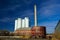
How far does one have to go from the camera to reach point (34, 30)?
108ft

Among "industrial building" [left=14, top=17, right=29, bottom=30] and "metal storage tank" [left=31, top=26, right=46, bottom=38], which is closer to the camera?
"metal storage tank" [left=31, top=26, right=46, bottom=38]

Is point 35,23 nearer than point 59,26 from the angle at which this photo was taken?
No

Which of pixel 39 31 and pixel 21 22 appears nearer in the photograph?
pixel 39 31

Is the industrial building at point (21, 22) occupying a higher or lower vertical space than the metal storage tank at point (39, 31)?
higher

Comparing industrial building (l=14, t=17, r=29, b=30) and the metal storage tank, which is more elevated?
industrial building (l=14, t=17, r=29, b=30)

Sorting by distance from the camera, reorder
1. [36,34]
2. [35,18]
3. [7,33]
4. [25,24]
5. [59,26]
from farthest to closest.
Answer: [25,24], [35,18], [7,33], [36,34], [59,26]

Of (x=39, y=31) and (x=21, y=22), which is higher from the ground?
(x=21, y=22)

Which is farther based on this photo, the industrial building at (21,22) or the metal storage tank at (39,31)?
the industrial building at (21,22)

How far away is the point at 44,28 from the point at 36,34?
3043mm

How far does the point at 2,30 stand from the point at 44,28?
36.0 ft

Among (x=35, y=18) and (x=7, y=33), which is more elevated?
(x=35, y=18)

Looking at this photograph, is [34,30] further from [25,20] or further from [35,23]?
[25,20]

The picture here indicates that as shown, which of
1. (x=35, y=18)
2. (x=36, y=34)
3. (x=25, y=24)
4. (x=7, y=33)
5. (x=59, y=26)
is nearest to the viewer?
(x=59, y=26)

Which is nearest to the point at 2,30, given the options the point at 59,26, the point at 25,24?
the point at 59,26
